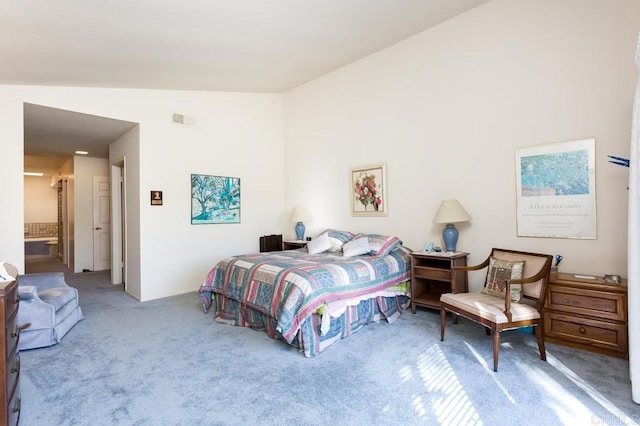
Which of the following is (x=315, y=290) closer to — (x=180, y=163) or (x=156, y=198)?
(x=156, y=198)

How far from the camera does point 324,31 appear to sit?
372 cm

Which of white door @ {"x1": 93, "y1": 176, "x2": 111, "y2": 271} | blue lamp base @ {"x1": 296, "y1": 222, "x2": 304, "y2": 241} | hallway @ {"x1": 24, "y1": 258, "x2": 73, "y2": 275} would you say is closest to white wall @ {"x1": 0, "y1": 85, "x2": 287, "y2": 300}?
blue lamp base @ {"x1": 296, "y1": 222, "x2": 304, "y2": 241}

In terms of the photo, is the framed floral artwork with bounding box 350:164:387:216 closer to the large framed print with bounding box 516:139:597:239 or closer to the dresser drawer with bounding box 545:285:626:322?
the large framed print with bounding box 516:139:597:239

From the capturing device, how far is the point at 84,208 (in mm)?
7090

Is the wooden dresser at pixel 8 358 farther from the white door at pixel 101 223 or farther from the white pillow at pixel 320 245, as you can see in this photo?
the white door at pixel 101 223

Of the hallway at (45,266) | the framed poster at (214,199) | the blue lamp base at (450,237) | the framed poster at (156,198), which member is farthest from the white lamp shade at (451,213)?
the hallway at (45,266)

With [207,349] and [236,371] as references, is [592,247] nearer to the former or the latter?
[236,371]

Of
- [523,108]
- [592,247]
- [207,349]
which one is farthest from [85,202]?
[592,247]

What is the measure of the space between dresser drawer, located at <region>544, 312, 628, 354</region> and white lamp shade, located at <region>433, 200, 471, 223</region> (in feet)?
3.84

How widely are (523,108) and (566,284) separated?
1.77m

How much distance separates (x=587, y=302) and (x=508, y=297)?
778 mm

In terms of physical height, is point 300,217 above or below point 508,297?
Answer: above

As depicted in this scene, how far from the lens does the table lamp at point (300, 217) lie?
17.7 feet

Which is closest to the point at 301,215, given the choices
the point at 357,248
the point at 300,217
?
the point at 300,217
